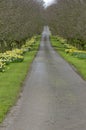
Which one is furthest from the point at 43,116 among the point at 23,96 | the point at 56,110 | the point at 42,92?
the point at 42,92

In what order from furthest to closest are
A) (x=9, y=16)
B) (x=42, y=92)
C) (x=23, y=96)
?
(x=9, y=16) < (x=42, y=92) < (x=23, y=96)

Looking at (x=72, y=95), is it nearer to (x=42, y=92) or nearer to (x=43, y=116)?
(x=42, y=92)

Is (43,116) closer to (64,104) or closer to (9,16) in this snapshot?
(64,104)

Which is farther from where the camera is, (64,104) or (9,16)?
(9,16)

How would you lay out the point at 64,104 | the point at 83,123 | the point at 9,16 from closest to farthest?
the point at 83,123 → the point at 64,104 → the point at 9,16

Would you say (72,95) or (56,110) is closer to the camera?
(56,110)

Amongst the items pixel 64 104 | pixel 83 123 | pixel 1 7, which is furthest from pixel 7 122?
pixel 1 7

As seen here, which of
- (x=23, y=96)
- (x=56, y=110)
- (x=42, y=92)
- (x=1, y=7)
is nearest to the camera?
(x=56, y=110)

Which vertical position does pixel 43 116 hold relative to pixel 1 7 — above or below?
below

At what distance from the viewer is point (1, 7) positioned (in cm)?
3703

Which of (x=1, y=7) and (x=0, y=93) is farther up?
(x=1, y=7)

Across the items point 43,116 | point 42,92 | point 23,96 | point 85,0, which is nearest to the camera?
point 43,116

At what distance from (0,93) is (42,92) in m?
2.04

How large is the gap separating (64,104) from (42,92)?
3758 millimetres
